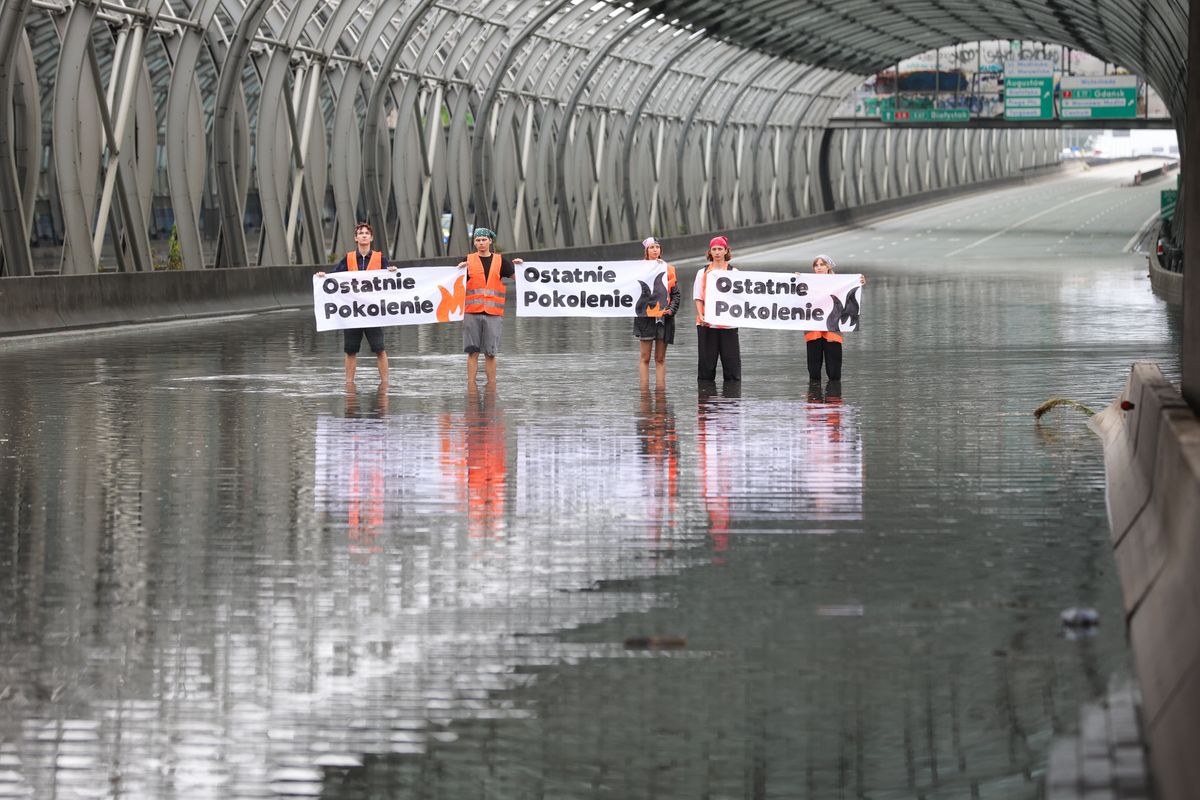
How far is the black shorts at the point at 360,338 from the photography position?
2062cm

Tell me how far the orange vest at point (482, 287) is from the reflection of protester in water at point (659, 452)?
6.07ft

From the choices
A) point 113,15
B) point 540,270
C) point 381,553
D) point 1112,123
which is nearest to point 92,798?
point 381,553

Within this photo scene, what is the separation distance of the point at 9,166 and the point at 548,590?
21833 mm

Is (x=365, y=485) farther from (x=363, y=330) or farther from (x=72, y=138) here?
(x=72, y=138)

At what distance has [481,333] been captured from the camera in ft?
65.7

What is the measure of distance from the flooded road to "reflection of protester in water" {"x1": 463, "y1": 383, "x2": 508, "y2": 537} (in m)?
0.05

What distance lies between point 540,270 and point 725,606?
15.5 m

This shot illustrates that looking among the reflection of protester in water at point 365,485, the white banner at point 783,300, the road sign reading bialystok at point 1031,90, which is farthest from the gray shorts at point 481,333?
the road sign reading bialystok at point 1031,90

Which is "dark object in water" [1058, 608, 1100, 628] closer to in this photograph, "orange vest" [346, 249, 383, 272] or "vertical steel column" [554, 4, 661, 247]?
"orange vest" [346, 249, 383, 272]

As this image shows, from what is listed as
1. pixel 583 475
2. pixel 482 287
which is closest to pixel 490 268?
pixel 482 287

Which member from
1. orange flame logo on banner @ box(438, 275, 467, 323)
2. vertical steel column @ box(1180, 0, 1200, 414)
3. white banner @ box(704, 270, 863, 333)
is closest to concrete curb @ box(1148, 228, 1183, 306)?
white banner @ box(704, 270, 863, 333)

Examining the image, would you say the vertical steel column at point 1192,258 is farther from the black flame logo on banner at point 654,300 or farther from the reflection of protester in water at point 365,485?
the black flame logo on banner at point 654,300

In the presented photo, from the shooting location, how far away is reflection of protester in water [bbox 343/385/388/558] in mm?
10344

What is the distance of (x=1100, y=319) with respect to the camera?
3031 centimetres
